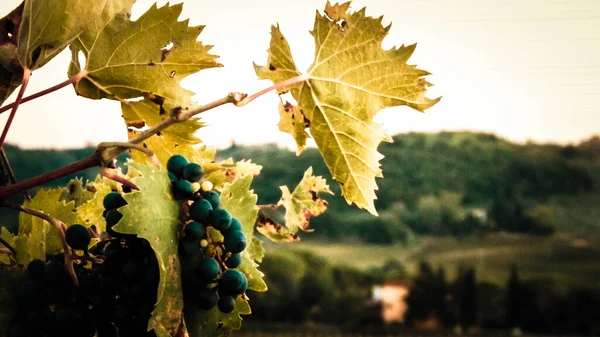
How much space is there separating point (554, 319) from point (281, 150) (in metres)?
5.41

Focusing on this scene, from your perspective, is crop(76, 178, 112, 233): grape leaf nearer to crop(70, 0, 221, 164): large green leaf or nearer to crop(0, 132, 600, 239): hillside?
crop(70, 0, 221, 164): large green leaf

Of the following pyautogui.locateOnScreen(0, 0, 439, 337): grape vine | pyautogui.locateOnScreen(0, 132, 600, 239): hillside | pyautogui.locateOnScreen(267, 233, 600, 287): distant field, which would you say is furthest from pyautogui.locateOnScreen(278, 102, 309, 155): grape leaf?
pyautogui.locateOnScreen(267, 233, 600, 287): distant field

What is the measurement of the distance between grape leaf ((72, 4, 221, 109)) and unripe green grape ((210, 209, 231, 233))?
0.10m

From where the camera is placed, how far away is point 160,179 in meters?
0.22

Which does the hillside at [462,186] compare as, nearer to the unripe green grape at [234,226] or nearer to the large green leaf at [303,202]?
the large green leaf at [303,202]

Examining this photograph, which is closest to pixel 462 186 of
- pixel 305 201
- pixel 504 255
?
pixel 504 255

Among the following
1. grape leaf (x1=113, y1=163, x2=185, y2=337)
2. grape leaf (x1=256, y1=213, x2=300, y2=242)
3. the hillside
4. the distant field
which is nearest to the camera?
grape leaf (x1=113, y1=163, x2=185, y2=337)

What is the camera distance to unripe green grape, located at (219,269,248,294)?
23 centimetres

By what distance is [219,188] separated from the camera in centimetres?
26

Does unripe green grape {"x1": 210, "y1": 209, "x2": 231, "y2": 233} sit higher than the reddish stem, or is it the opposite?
unripe green grape {"x1": 210, "y1": 209, "x2": 231, "y2": 233}

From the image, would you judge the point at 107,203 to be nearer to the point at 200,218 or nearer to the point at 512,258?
the point at 200,218

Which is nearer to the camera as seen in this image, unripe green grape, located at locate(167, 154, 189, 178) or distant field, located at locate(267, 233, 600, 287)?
unripe green grape, located at locate(167, 154, 189, 178)

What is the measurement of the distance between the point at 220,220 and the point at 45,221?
101 mm

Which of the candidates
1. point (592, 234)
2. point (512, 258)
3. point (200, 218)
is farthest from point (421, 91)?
point (592, 234)
